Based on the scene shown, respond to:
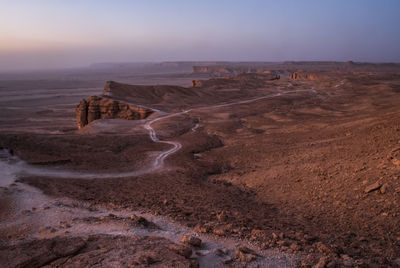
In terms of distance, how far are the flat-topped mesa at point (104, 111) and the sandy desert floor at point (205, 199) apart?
36.2 ft

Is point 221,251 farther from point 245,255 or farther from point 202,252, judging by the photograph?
point 245,255

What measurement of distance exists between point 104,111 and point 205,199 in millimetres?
23144

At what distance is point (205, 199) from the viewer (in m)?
9.63

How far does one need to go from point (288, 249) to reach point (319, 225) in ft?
6.55

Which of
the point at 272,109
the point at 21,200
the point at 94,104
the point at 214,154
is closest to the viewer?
the point at 21,200

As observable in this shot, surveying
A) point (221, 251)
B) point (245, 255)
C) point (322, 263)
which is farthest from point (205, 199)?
point (322, 263)

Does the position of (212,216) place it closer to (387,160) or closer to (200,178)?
(200,178)

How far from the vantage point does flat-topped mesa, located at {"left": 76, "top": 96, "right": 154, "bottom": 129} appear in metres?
29.9

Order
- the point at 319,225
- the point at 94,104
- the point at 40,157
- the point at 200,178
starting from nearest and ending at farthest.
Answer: the point at 319,225 < the point at 200,178 < the point at 40,157 < the point at 94,104

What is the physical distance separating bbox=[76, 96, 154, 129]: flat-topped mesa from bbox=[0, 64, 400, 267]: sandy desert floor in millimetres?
11046

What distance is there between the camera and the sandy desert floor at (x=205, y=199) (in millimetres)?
5605

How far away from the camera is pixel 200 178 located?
491 inches

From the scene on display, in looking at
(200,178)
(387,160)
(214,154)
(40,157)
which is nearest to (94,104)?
(40,157)

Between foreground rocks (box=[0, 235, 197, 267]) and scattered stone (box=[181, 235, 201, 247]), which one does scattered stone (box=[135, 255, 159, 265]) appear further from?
scattered stone (box=[181, 235, 201, 247])
